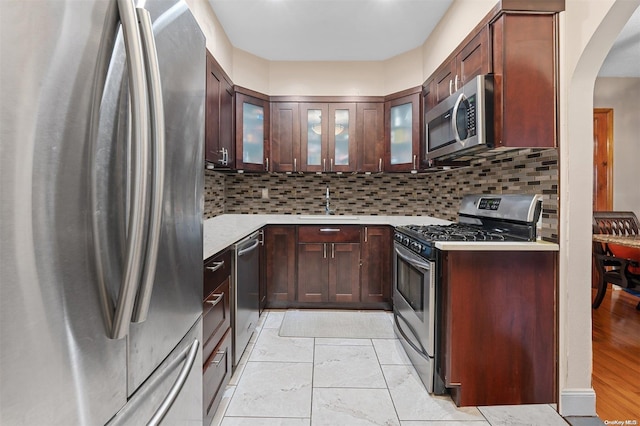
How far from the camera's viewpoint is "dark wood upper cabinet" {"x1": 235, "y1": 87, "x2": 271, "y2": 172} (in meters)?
3.02

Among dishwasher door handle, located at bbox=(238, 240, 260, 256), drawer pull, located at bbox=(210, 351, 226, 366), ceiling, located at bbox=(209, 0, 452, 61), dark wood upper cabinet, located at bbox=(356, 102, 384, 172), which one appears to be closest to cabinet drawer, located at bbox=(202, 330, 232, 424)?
drawer pull, located at bbox=(210, 351, 226, 366)

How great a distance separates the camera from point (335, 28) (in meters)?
2.71

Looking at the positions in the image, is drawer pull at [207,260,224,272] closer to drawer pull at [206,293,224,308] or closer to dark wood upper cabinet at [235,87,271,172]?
drawer pull at [206,293,224,308]

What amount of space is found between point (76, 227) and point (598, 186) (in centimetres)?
521

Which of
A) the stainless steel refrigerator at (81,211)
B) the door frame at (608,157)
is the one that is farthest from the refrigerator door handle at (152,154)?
the door frame at (608,157)

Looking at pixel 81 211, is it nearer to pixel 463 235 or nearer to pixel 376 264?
pixel 463 235

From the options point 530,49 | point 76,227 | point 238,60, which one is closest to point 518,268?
point 530,49

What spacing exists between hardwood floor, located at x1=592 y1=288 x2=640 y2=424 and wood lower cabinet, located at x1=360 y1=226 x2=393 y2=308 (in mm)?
1596

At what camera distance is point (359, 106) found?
3.27 meters

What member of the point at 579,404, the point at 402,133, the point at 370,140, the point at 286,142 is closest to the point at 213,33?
the point at 286,142

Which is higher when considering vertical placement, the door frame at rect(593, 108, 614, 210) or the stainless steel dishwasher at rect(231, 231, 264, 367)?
the door frame at rect(593, 108, 614, 210)

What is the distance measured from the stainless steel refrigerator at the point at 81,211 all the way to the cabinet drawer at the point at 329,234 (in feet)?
7.33

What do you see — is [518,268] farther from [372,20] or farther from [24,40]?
[372,20]

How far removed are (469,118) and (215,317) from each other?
5.93 feet
